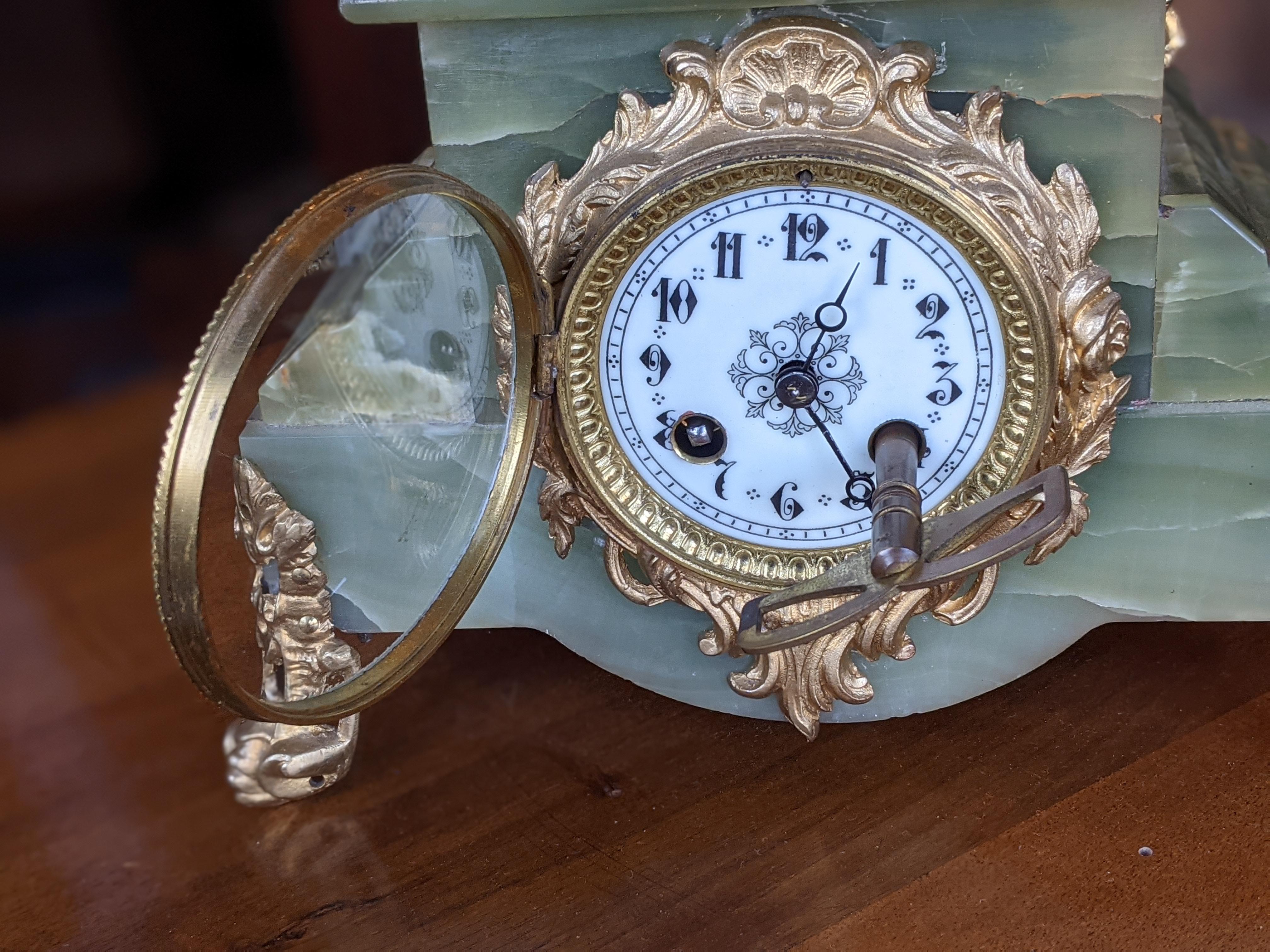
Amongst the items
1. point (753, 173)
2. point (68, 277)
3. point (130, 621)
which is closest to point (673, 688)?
point (753, 173)

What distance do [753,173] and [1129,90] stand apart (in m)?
0.17

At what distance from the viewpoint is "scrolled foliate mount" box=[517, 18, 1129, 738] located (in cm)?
63

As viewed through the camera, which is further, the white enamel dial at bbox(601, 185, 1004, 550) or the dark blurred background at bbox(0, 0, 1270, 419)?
the dark blurred background at bbox(0, 0, 1270, 419)

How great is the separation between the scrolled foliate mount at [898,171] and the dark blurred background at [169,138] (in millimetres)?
880

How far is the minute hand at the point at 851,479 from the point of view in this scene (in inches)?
26.9

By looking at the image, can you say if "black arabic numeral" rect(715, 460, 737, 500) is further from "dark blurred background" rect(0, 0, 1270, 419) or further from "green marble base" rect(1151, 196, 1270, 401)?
"dark blurred background" rect(0, 0, 1270, 419)

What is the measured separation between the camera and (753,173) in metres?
0.64

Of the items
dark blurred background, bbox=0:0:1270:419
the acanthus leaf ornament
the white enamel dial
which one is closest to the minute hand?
the white enamel dial

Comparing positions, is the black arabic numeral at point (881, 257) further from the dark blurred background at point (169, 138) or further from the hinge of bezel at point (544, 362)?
the dark blurred background at point (169, 138)

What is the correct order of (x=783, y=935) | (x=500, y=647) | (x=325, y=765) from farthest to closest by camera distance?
(x=500, y=647) → (x=325, y=765) → (x=783, y=935)

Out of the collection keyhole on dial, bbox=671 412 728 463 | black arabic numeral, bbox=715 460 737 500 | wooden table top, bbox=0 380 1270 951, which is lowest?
wooden table top, bbox=0 380 1270 951

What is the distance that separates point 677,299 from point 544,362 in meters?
0.07

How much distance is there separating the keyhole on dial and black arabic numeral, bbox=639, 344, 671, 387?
0.07ft

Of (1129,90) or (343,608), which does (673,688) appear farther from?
(1129,90)
